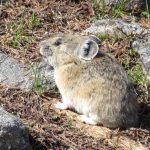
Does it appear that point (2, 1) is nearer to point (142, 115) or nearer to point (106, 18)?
point (106, 18)

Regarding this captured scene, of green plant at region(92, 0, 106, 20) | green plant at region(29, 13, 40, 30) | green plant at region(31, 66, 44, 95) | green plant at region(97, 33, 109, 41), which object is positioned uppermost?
green plant at region(92, 0, 106, 20)

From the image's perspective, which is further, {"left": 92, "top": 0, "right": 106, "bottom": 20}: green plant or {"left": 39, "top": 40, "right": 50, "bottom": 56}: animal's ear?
{"left": 92, "top": 0, "right": 106, "bottom": 20}: green plant

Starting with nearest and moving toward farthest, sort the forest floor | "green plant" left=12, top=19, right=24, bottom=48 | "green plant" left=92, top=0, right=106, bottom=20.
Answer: the forest floor → "green plant" left=12, top=19, right=24, bottom=48 → "green plant" left=92, top=0, right=106, bottom=20

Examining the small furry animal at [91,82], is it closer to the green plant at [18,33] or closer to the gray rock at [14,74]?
the gray rock at [14,74]

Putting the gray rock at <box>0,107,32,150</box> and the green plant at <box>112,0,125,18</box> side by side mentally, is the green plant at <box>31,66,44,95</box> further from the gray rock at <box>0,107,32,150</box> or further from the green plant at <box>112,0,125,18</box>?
the green plant at <box>112,0,125,18</box>

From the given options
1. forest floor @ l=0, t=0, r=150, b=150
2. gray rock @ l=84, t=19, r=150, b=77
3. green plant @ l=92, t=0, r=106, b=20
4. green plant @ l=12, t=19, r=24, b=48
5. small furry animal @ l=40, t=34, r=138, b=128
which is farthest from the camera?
green plant @ l=92, t=0, r=106, b=20

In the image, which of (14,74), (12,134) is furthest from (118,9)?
(12,134)

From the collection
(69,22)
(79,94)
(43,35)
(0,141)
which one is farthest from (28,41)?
(0,141)

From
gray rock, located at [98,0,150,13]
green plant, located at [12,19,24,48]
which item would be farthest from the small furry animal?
gray rock, located at [98,0,150,13]
